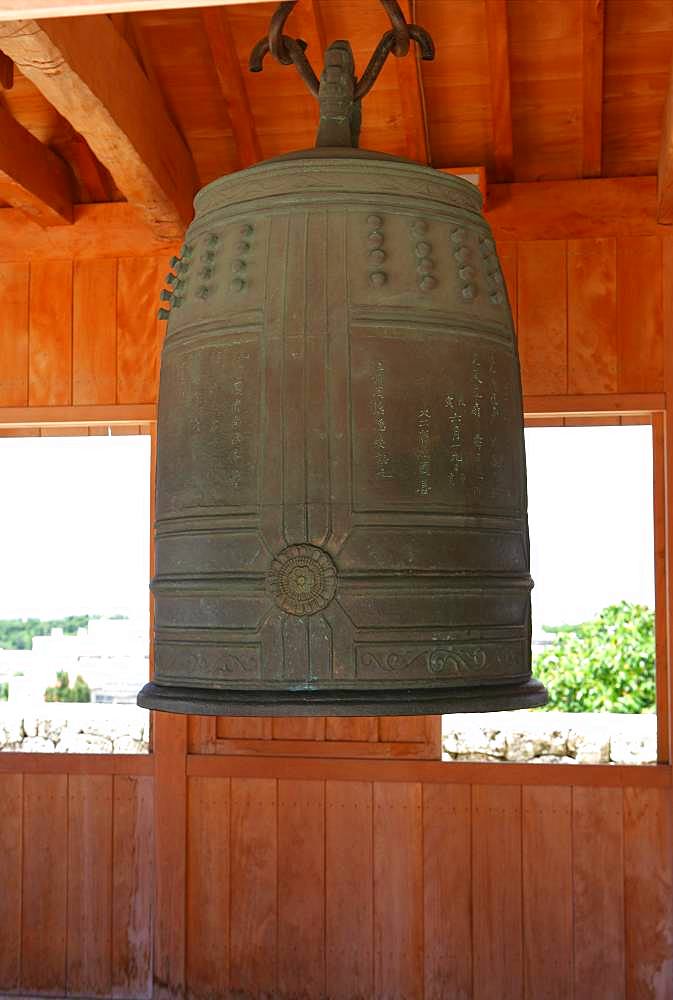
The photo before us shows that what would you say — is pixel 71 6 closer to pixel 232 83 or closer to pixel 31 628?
pixel 232 83

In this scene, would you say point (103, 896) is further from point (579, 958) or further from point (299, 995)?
point (579, 958)

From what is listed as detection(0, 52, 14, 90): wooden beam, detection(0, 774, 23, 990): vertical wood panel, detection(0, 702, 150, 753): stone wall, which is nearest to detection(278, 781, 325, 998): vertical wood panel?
detection(0, 774, 23, 990): vertical wood panel

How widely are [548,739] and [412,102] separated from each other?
11.0ft

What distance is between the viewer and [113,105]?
338 centimetres

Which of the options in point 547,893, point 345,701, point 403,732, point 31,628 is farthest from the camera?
point 31,628

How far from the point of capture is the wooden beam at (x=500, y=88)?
361 centimetres

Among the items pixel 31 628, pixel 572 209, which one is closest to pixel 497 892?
pixel 572 209

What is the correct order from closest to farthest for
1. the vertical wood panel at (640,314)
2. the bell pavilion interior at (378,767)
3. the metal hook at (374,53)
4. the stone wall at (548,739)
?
the metal hook at (374,53) → the bell pavilion interior at (378,767) → the vertical wood panel at (640,314) → the stone wall at (548,739)

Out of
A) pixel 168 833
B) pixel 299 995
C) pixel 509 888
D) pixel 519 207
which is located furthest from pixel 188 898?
pixel 519 207

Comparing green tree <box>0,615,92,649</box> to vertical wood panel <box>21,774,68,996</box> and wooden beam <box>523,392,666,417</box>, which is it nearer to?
vertical wood panel <box>21,774,68,996</box>

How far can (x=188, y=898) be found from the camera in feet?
14.1

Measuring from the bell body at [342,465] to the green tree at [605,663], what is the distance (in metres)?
5.50

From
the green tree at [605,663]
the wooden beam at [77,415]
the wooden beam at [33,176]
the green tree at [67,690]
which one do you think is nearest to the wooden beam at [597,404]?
the wooden beam at [77,415]

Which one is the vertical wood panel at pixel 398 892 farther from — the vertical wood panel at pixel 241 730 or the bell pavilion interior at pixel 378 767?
the vertical wood panel at pixel 241 730
